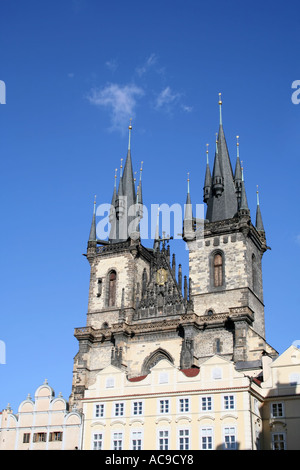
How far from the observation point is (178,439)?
35.8m

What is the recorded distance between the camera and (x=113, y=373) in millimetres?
40062

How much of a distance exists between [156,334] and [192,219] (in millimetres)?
11205

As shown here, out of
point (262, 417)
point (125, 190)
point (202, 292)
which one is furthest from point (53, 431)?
point (125, 190)

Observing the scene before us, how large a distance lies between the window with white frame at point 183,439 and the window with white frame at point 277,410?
16.6 ft

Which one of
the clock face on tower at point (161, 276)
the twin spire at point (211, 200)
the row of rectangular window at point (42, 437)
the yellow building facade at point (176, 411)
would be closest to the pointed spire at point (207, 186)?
the twin spire at point (211, 200)

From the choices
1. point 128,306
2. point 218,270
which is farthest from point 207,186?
point 128,306

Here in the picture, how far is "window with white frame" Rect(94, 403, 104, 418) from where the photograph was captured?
3877 centimetres

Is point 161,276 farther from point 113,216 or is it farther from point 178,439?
point 178,439

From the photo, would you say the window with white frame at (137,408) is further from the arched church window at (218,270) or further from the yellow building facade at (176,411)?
the arched church window at (218,270)

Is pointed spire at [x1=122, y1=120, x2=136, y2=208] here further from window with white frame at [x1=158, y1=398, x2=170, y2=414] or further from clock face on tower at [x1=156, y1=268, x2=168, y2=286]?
window with white frame at [x1=158, y1=398, x2=170, y2=414]

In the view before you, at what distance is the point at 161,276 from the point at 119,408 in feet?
67.8

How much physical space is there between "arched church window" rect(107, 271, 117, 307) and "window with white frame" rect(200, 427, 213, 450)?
77.4ft

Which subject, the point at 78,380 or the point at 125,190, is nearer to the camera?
the point at 78,380
